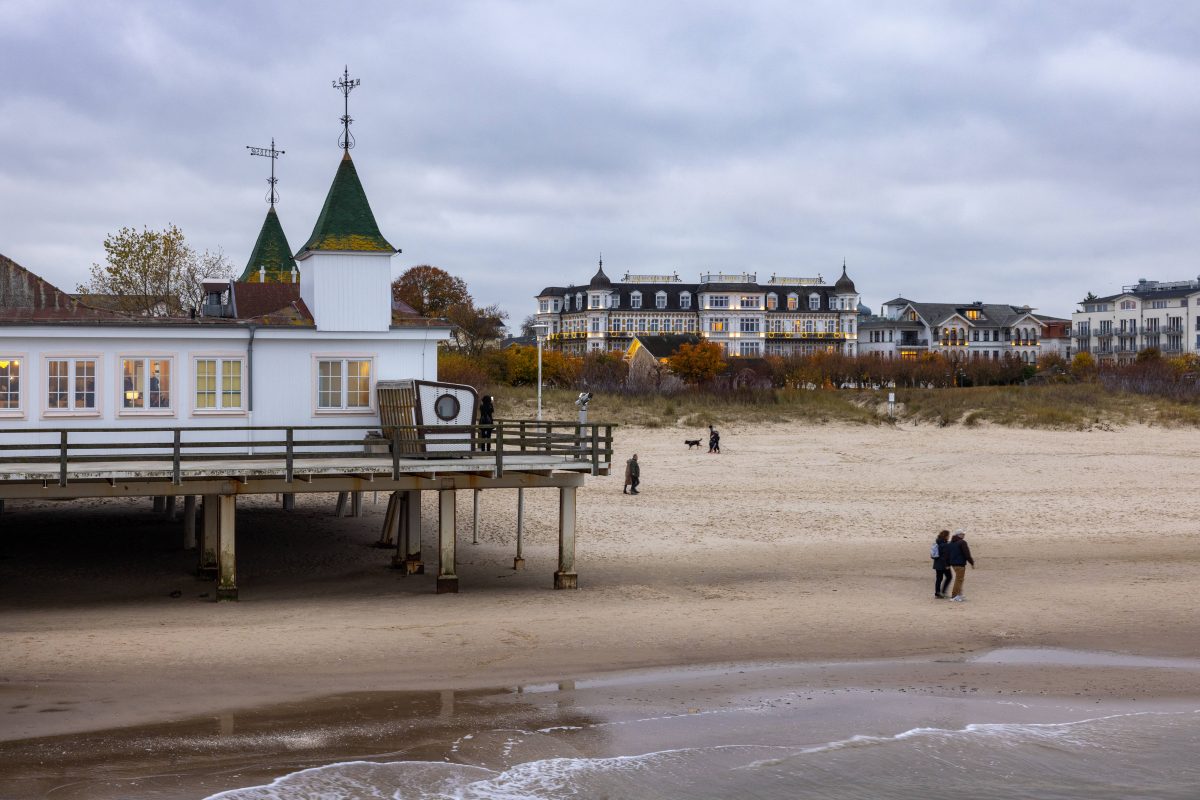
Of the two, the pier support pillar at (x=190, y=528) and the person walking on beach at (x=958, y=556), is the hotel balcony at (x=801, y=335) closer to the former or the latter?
the pier support pillar at (x=190, y=528)

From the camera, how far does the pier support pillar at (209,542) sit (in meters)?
24.7

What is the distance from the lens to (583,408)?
27.8 metres

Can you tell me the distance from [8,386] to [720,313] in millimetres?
107143

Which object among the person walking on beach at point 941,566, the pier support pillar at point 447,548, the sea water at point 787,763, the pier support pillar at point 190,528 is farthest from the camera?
the pier support pillar at point 190,528

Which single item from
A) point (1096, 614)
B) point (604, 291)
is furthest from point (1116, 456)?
point (604, 291)

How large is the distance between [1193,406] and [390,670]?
5286 centimetres

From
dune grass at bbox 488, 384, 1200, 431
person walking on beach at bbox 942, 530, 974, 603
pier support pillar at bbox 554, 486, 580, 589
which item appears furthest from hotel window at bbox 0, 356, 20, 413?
dune grass at bbox 488, 384, 1200, 431

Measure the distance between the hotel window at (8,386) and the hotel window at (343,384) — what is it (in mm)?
5527

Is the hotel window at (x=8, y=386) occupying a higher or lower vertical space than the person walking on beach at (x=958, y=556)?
higher

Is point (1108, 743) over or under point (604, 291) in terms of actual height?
under

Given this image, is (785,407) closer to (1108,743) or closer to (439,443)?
(439,443)

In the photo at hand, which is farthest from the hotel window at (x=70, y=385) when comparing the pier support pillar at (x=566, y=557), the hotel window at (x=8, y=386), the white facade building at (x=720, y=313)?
the white facade building at (x=720, y=313)

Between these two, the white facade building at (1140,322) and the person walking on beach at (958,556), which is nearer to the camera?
the person walking on beach at (958,556)

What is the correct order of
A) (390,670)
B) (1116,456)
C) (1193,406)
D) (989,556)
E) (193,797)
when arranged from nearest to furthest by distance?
(193,797)
(390,670)
(989,556)
(1116,456)
(1193,406)
